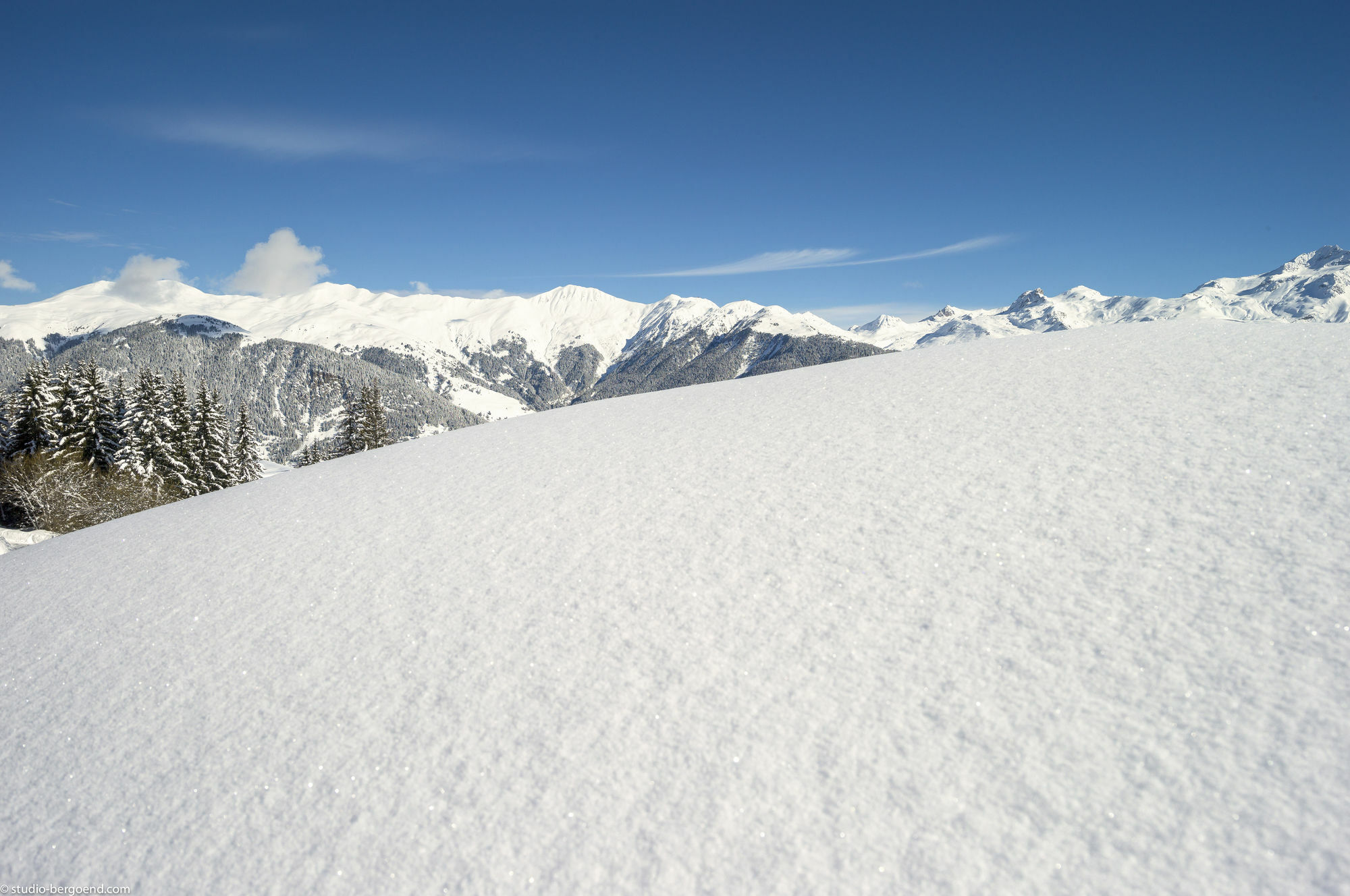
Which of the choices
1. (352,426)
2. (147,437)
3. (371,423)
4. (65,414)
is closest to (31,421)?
(65,414)

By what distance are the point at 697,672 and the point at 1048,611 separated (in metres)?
2.59

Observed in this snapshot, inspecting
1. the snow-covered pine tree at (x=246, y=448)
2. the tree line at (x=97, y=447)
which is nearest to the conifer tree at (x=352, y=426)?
the snow-covered pine tree at (x=246, y=448)

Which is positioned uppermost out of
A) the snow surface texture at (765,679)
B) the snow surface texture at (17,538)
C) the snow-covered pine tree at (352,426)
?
the snow surface texture at (765,679)

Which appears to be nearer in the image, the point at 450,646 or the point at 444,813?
the point at 444,813

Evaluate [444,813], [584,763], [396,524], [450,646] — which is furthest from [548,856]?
[396,524]

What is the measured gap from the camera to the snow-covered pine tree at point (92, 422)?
2869 centimetres

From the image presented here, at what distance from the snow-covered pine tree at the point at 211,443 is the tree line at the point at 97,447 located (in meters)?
0.05

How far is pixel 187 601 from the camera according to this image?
588 cm

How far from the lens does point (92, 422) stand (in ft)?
96.1

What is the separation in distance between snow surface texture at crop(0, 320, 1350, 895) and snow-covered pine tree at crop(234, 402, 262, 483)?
36.6 m

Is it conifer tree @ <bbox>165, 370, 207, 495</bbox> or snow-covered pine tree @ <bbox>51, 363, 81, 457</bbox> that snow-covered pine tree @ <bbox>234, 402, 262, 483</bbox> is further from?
snow-covered pine tree @ <bbox>51, 363, 81, 457</bbox>

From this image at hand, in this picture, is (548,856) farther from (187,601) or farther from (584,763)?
(187,601)

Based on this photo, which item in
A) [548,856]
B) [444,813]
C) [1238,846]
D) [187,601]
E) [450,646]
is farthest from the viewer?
[187,601]

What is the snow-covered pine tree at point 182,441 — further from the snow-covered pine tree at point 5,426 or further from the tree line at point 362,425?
the tree line at point 362,425
